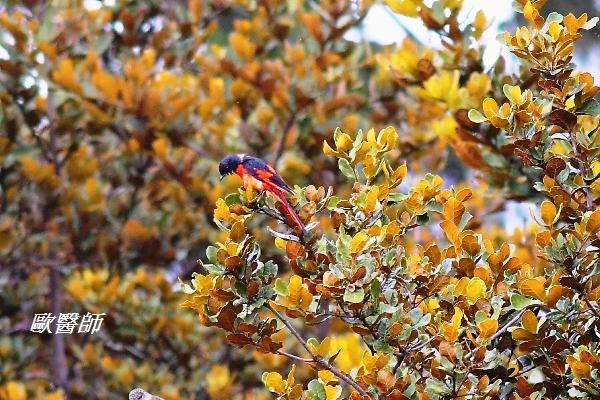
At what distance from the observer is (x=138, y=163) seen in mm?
2873

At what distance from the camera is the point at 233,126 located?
2967 mm

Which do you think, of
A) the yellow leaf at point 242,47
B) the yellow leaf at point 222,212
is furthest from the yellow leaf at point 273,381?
the yellow leaf at point 242,47

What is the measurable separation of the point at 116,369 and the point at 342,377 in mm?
1620

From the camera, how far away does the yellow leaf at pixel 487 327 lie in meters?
1.11

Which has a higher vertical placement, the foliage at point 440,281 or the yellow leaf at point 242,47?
the yellow leaf at point 242,47

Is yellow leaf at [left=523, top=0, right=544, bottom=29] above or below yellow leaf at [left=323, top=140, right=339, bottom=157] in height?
above

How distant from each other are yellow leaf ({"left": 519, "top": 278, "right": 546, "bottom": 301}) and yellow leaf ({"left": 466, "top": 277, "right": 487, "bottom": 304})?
0.05 metres

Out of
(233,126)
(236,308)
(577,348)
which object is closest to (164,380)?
(233,126)

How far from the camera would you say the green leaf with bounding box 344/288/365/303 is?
3.62 feet

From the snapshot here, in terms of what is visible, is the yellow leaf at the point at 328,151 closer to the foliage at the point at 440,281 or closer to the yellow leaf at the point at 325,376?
the foliage at the point at 440,281

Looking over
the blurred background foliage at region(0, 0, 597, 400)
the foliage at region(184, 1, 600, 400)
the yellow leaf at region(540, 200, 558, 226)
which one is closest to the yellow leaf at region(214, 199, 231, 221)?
the foliage at region(184, 1, 600, 400)

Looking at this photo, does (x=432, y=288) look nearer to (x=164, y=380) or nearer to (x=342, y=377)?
(x=342, y=377)

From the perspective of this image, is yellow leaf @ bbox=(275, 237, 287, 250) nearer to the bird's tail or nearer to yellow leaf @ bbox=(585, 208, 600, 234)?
the bird's tail

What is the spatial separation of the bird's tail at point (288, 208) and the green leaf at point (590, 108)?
424mm
